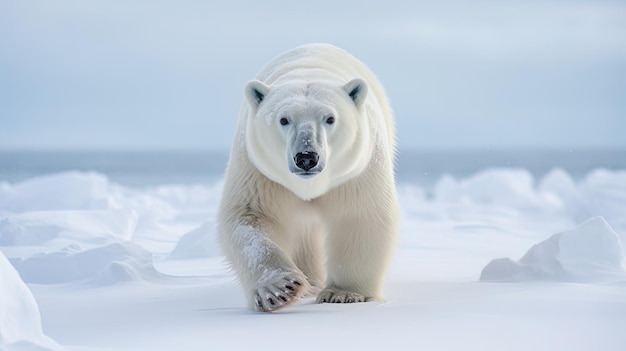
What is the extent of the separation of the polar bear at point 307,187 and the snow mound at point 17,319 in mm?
1146

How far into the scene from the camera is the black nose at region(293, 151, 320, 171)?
3521 millimetres

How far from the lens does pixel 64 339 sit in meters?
3.33

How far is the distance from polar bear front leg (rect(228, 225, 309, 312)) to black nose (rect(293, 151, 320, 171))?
1.74 ft

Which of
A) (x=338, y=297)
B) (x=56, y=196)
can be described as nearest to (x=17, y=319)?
(x=338, y=297)

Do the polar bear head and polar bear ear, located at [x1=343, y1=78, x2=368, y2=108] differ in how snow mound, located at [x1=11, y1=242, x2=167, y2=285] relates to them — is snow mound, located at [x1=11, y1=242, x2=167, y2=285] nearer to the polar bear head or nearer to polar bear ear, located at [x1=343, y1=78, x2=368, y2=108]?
the polar bear head

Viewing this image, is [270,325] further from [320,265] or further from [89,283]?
[89,283]

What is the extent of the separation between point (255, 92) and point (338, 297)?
110cm

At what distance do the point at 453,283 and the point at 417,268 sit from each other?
3.16 ft

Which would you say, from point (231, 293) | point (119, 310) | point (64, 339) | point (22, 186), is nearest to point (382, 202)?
point (231, 293)

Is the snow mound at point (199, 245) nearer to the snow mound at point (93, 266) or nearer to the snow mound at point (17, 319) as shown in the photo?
the snow mound at point (93, 266)

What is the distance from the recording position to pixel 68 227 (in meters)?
6.92

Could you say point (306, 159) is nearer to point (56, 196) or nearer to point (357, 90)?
point (357, 90)

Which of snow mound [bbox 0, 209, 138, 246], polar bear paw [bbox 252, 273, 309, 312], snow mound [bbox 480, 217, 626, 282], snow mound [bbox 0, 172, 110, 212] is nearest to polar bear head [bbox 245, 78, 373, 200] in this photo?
polar bear paw [bbox 252, 273, 309, 312]

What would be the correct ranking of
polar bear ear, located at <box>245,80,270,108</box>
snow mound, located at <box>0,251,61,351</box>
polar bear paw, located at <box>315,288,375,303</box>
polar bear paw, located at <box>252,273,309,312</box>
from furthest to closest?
polar bear paw, located at <box>315,288,375,303</box>, polar bear ear, located at <box>245,80,270,108</box>, polar bear paw, located at <box>252,273,309,312</box>, snow mound, located at <box>0,251,61,351</box>
